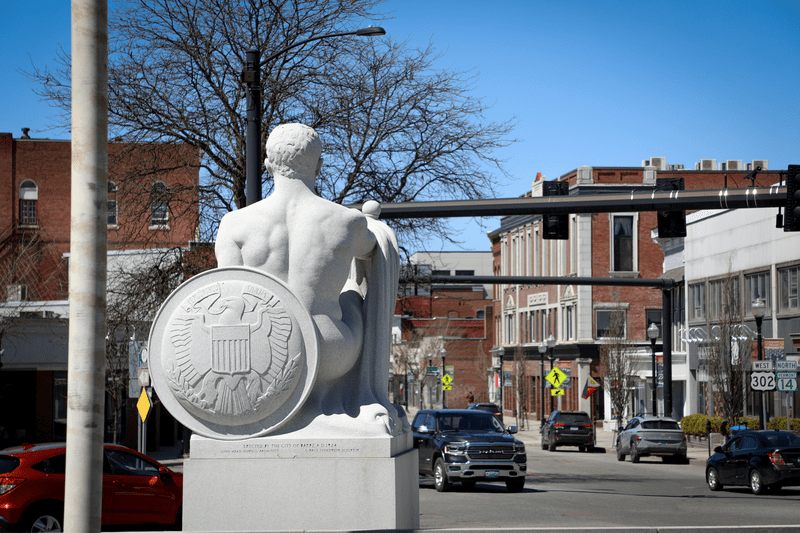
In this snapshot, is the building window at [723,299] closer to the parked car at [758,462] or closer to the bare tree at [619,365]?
the bare tree at [619,365]

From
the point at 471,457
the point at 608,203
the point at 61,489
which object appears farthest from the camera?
the point at 471,457

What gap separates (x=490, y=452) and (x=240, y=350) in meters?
18.6

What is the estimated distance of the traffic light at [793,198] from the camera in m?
17.1

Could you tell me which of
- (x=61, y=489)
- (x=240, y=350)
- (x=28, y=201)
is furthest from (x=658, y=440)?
(x=28, y=201)

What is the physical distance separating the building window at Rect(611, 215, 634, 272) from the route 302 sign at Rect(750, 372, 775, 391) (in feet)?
132

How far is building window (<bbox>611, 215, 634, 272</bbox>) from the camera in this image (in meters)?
68.1

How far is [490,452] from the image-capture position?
79.5 feet

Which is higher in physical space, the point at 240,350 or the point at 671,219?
the point at 671,219

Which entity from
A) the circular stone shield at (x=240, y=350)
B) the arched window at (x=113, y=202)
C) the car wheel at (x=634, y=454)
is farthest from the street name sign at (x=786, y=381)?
the circular stone shield at (x=240, y=350)

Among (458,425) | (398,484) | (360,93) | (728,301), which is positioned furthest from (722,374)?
(398,484)

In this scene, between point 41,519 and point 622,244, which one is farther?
point 622,244

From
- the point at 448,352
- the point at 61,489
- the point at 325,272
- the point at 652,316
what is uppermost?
the point at 652,316

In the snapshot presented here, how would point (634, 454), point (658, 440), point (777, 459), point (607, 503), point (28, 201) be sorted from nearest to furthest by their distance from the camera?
point (607, 503), point (777, 459), point (658, 440), point (634, 454), point (28, 201)

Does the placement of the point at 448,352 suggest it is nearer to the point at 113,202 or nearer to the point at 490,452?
the point at 113,202
